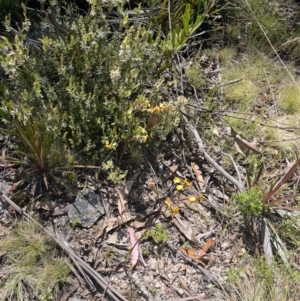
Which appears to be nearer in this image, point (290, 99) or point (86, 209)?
point (86, 209)

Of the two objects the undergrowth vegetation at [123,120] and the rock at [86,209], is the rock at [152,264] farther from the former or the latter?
the rock at [86,209]

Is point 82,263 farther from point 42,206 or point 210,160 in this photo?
point 210,160

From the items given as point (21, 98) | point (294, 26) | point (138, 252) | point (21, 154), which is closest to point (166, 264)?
point (138, 252)

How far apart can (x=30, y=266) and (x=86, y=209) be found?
1.35 ft

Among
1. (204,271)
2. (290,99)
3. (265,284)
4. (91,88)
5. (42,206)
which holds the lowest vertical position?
(42,206)

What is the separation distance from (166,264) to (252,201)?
1.97 ft

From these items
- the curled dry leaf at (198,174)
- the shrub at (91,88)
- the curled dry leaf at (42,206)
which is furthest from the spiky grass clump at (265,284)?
the curled dry leaf at (42,206)

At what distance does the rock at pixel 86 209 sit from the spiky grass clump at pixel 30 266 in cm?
19

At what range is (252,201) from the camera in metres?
2.14

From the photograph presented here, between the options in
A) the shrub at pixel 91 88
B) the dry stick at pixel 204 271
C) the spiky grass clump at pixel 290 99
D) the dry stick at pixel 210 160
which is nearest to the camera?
the shrub at pixel 91 88

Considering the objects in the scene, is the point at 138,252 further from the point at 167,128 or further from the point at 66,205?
the point at 167,128

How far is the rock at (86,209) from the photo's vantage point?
82.3 inches

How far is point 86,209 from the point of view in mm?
2115

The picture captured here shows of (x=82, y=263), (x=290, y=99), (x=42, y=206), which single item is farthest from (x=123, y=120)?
(x=290, y=99)
